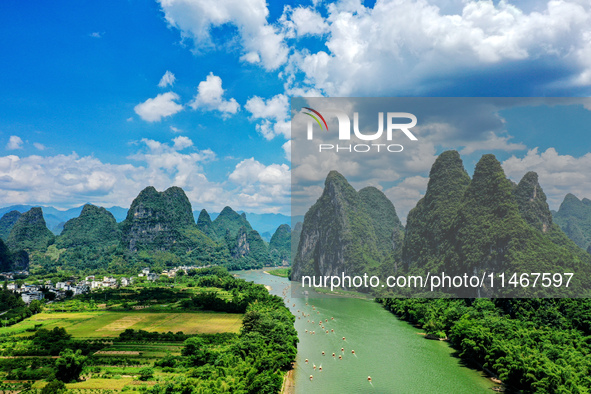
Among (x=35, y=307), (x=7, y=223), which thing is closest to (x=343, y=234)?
(x=35, y=307)

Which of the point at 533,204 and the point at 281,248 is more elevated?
the point at 533,204

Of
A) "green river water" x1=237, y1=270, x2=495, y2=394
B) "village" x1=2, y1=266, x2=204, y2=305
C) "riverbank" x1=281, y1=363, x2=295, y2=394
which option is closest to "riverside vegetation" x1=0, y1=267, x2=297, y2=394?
"riverbank" x1=281, y1=363, x2=295, y2=394

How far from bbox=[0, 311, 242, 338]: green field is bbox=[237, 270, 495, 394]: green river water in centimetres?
694

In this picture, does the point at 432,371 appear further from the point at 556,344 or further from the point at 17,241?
the point at 17,241

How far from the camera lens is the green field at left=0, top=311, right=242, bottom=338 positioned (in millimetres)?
28094

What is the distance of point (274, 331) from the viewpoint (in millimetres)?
22047

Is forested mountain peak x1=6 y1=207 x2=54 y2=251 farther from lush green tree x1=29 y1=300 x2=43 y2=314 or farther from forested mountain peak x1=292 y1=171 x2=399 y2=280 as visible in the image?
forested mountain peak x1=292 y1=171 x2=399 y2=280

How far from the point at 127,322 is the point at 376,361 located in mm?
21199

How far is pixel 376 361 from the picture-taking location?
2200 cm

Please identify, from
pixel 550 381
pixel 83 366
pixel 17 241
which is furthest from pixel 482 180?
pixel 17 241

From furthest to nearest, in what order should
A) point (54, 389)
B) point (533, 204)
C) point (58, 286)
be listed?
point (58, 286) → point (533, 204) → point (54, 389)

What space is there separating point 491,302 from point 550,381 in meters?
16.8

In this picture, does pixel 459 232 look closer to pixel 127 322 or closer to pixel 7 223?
pixel 127 322

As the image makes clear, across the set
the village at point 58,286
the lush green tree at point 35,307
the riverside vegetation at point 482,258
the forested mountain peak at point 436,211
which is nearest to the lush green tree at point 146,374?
the riverside vegetation at point 482,258
